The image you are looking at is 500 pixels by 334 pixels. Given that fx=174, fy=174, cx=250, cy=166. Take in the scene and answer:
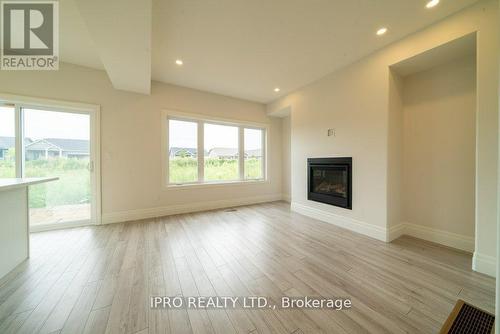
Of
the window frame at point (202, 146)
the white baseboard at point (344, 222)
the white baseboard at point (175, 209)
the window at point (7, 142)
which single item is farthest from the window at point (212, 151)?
the window at point (7, 142)

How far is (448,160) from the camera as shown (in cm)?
245

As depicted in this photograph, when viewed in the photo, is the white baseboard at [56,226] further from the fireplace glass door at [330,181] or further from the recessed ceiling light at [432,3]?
the recessed ceiling light at [432,3]

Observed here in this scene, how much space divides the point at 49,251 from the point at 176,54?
3270 millimetres

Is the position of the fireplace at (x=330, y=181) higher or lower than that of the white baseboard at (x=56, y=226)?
higher

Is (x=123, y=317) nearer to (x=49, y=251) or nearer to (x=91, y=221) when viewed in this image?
(x=49, y=251)

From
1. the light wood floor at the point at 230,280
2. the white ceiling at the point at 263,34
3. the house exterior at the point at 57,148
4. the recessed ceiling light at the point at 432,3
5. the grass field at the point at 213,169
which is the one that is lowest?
the light wood floor at the point at 230,280

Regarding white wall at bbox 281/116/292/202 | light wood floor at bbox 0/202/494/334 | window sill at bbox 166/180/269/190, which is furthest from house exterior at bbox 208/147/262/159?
light wood floor at bbox 0/202/494/334

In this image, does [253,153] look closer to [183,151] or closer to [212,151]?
[212,151]

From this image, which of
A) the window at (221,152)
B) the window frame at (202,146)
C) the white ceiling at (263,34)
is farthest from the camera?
the window at (221,152)

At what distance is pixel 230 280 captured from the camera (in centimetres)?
172

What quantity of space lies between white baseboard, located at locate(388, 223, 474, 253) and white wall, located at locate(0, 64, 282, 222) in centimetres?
355

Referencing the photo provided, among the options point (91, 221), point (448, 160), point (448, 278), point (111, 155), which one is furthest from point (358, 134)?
point (91, 221)

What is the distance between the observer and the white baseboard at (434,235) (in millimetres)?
2288

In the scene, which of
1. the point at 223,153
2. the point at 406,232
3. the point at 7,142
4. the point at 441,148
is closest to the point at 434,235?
the point at 406,232
